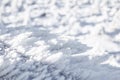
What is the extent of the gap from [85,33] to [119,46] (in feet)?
0.66

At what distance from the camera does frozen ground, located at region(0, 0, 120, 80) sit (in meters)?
1.14

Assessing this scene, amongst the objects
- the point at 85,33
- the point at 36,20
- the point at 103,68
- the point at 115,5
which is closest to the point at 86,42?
the point at 85,33

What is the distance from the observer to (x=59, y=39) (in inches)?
54.1

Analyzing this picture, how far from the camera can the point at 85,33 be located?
147 cm

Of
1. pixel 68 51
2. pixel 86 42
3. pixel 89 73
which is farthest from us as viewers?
pixel 86 42

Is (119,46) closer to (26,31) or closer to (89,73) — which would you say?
(89,73)

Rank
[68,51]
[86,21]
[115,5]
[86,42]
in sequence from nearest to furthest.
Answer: [68,51] → [86,42] → [86,21] → [115,5]

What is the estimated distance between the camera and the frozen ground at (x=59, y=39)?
3.73 feet

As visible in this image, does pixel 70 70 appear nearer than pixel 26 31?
Yes

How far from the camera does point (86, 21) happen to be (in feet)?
5.21

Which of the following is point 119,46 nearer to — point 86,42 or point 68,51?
point 86,42

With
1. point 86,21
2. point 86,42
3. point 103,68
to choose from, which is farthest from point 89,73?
point 86,21

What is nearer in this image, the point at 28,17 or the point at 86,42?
the point at 86,42

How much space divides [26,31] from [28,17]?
0.71 ft
